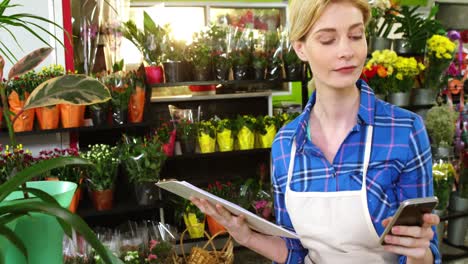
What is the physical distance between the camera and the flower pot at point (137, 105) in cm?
349

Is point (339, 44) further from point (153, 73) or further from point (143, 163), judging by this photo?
point (153, 73)

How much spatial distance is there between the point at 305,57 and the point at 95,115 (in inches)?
85.6

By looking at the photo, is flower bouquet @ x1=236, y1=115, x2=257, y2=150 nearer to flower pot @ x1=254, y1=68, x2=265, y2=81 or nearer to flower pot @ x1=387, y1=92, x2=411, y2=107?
flower pot @ x1=254, y1=68, x2=265, y2=81

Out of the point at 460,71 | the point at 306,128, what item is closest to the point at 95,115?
the point at 306,128

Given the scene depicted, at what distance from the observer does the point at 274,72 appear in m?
3.90

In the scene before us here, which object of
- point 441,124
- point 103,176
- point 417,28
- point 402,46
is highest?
point 417,28

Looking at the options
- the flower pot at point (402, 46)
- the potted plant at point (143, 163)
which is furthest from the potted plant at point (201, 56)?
the flower pot at point (402, 46)

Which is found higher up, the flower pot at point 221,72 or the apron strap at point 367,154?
the flower pot at point 221,72

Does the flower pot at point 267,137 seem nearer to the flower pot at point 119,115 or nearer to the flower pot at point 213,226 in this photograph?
the flower pot at point 213,226

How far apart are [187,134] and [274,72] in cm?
81

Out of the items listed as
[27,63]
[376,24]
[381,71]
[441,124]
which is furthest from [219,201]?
[376,24]

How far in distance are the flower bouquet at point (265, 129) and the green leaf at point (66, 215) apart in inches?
125

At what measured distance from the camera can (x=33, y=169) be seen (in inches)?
33.5

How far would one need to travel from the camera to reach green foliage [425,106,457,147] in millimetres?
4025
